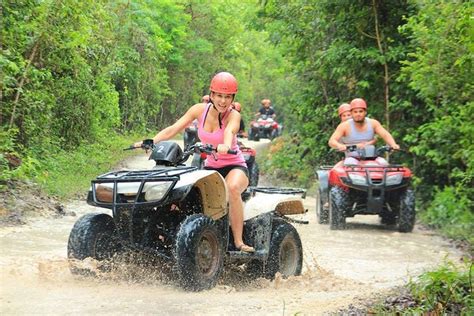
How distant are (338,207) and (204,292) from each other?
5364 mm

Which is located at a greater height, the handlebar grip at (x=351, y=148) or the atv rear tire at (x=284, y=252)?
the handlebar grip at (x=351, y=148)

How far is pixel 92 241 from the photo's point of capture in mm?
6441

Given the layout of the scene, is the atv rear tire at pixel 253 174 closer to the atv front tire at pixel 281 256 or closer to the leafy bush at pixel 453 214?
the leafy bush at pixel 453 214

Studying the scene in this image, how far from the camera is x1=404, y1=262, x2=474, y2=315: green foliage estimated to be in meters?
5.21

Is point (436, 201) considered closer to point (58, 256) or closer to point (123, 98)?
point (58, 256)

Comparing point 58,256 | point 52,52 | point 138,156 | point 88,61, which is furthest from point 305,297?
point 138,156

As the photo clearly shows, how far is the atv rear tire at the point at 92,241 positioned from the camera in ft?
21.0

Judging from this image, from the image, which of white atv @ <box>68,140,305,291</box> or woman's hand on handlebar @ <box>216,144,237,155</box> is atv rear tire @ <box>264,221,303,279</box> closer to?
white atv @ <box>68,140,305,291</box>

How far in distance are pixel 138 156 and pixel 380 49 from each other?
9793 millimetres

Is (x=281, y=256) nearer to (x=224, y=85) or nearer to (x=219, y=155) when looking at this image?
(x=219, y=155)

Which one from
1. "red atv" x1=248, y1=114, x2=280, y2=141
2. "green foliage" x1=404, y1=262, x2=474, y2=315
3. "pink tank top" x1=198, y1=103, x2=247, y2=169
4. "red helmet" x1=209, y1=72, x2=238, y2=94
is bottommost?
"green foliage" x1=404, y1=262, x2=474, y2=315

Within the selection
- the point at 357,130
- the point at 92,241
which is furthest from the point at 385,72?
the point at 92,241

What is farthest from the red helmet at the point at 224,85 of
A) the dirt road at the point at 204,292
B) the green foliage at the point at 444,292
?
the green foliage at the point at 444,292

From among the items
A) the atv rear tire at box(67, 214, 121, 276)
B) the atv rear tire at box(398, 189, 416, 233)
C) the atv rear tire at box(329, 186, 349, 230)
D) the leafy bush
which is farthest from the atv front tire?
the atv rear tire at box(398, 189, 416, 233)
